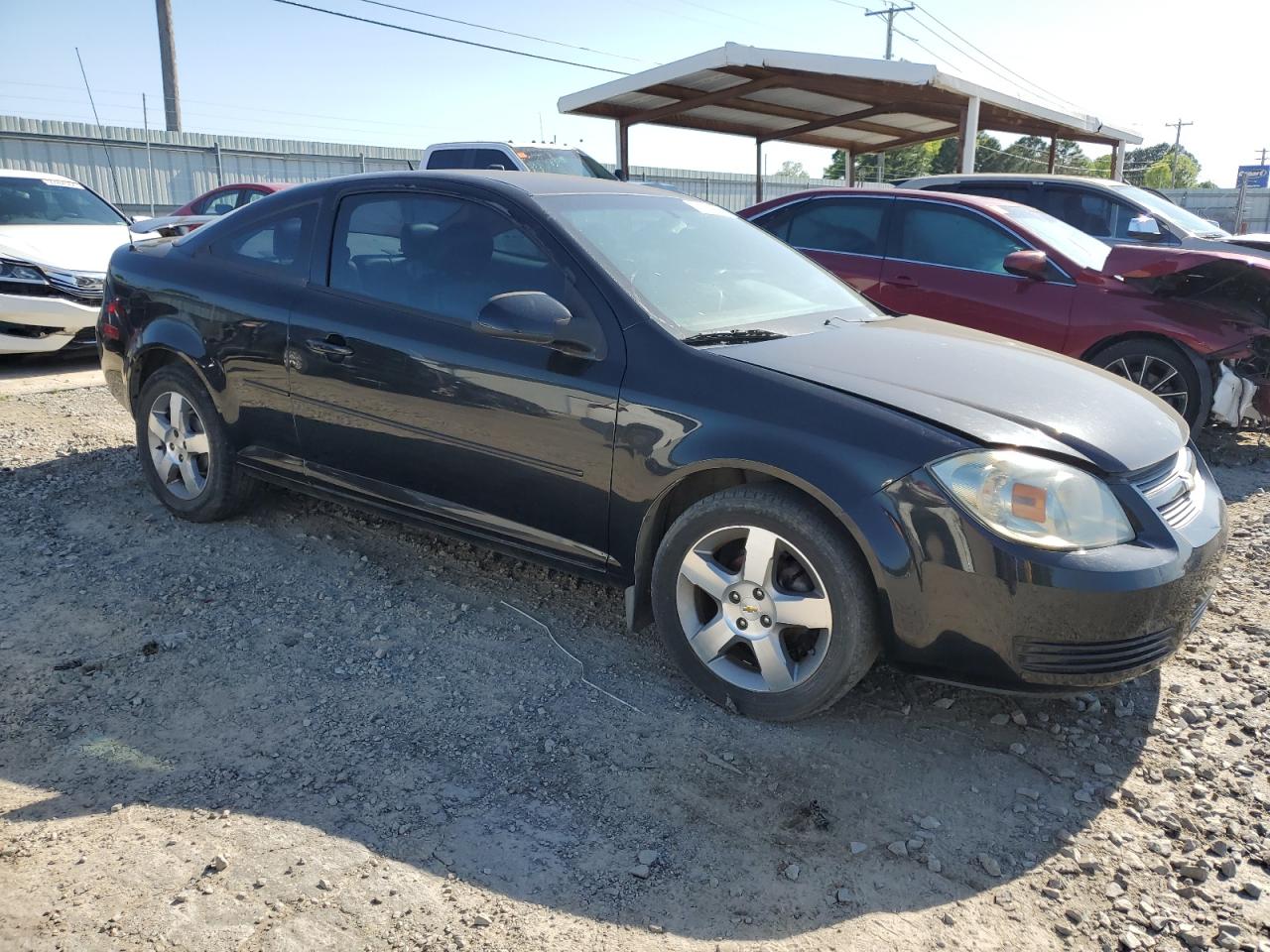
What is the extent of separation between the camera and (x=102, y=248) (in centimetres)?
882

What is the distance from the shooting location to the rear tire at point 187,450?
4477 millimetres

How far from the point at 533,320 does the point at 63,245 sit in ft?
24.1

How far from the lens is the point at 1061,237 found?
6.76 m

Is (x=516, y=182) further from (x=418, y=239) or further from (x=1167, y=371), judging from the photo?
(x=1167, y=371)

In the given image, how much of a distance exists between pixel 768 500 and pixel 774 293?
128 cm

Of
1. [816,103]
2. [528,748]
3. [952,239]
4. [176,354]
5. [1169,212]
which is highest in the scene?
[816,103]

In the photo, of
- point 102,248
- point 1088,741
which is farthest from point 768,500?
point 102,248

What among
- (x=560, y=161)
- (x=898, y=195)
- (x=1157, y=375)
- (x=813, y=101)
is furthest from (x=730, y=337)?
(x=813, y=101)

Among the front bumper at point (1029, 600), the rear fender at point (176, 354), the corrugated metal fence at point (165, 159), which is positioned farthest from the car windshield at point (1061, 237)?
the corrugated metal fence at point (165, 159)

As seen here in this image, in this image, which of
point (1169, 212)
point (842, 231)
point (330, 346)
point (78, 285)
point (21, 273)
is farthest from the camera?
point (1169, 212)

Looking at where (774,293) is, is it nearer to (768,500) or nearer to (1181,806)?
(768,500)

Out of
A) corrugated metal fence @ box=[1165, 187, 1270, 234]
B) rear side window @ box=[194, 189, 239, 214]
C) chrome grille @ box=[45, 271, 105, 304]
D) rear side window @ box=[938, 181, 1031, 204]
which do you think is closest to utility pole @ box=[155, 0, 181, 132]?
rear side window @ box=[194, 189, 239, 214]

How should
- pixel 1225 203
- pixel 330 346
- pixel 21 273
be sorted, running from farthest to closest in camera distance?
pixel 1225 203 < pixel 21 273 < pixel 330 346

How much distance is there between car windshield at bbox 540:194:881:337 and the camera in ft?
11.2
